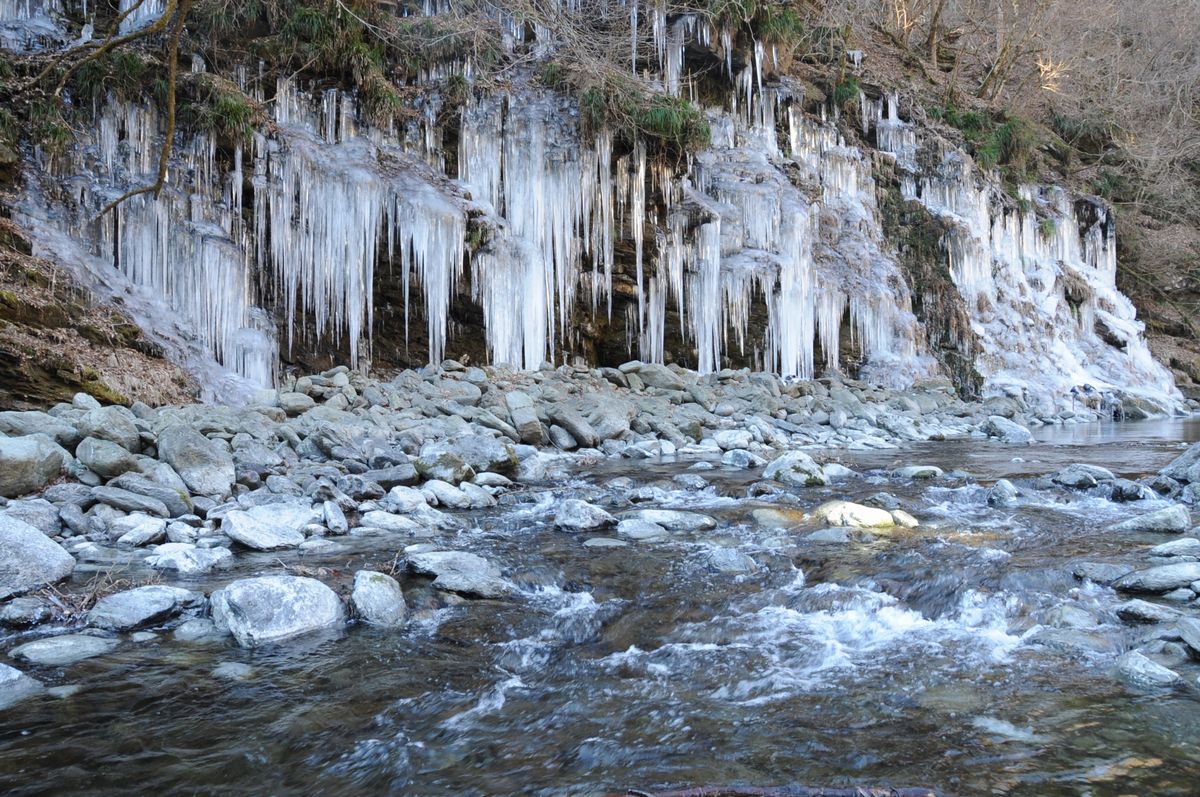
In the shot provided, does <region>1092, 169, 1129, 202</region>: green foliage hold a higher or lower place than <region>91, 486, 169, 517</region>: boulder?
higher

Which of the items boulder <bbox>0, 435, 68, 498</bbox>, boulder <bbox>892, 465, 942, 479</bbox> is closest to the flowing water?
boulder <bbox>0, 435, 68, 498</bbox>

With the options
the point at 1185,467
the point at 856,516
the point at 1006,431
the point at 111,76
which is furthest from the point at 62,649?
the point at 1006,431

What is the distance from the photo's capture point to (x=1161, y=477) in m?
5.79

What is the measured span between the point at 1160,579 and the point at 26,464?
610 centimetres

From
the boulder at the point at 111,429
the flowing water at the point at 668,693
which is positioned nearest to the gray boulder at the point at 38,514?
the boulder at the point at 111,429

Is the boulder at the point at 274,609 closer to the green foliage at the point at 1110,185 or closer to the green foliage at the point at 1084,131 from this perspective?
the green foliage at the point at 1110,185

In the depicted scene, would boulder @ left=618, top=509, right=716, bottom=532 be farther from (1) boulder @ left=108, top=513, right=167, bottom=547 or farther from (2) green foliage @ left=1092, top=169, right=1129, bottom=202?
(2) green foliage @ left=1092, top=169, right=1129, bottom=202

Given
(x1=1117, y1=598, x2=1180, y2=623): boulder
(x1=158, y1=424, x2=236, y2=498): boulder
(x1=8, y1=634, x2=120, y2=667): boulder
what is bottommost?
(x1=1117, y1=598, x2=1180, y2=623): boulder

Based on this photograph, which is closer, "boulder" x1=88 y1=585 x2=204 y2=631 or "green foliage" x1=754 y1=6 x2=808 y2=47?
"boulder" x1=88 y1=585 x2=204 y2=631

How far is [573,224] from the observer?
12852mm

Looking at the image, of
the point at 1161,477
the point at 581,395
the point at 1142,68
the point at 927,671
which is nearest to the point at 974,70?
the point at 1142,68

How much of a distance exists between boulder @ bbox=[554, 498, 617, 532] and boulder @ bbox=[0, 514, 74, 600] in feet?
8.59

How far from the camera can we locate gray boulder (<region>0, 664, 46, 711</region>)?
2277 mm

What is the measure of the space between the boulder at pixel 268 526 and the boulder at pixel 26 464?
4.13 ft
